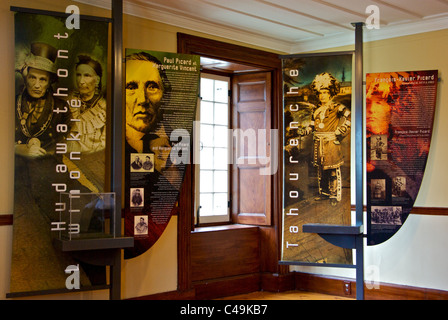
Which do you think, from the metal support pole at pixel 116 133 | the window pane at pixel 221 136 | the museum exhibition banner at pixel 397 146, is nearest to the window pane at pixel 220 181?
the window pane at pixel 221 136

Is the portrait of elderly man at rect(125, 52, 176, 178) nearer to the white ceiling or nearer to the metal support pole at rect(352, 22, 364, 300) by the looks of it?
the white ceiling

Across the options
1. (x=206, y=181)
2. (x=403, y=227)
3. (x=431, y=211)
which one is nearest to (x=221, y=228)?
(x=206, y=181)

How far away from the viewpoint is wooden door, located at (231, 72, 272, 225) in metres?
6.31

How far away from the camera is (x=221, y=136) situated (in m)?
6.39

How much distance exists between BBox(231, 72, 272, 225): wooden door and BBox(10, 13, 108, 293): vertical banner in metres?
2.27

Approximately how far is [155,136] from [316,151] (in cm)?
158

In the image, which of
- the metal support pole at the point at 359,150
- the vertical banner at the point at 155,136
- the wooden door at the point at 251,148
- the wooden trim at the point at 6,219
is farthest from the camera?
the wooden door at the point at 251,148

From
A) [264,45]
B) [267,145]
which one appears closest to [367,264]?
[267,145]

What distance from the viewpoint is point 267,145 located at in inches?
247

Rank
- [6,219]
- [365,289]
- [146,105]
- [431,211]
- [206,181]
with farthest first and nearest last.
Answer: [206,181] → [365,289] → [431,211] → [146,105] → [6,219]

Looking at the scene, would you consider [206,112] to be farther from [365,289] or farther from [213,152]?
[365,289]

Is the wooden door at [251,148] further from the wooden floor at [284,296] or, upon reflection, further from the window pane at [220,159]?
the wooden floor at [284,296]

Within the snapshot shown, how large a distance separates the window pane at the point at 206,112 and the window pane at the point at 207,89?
63 millimetres

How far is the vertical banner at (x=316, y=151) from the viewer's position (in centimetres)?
518
